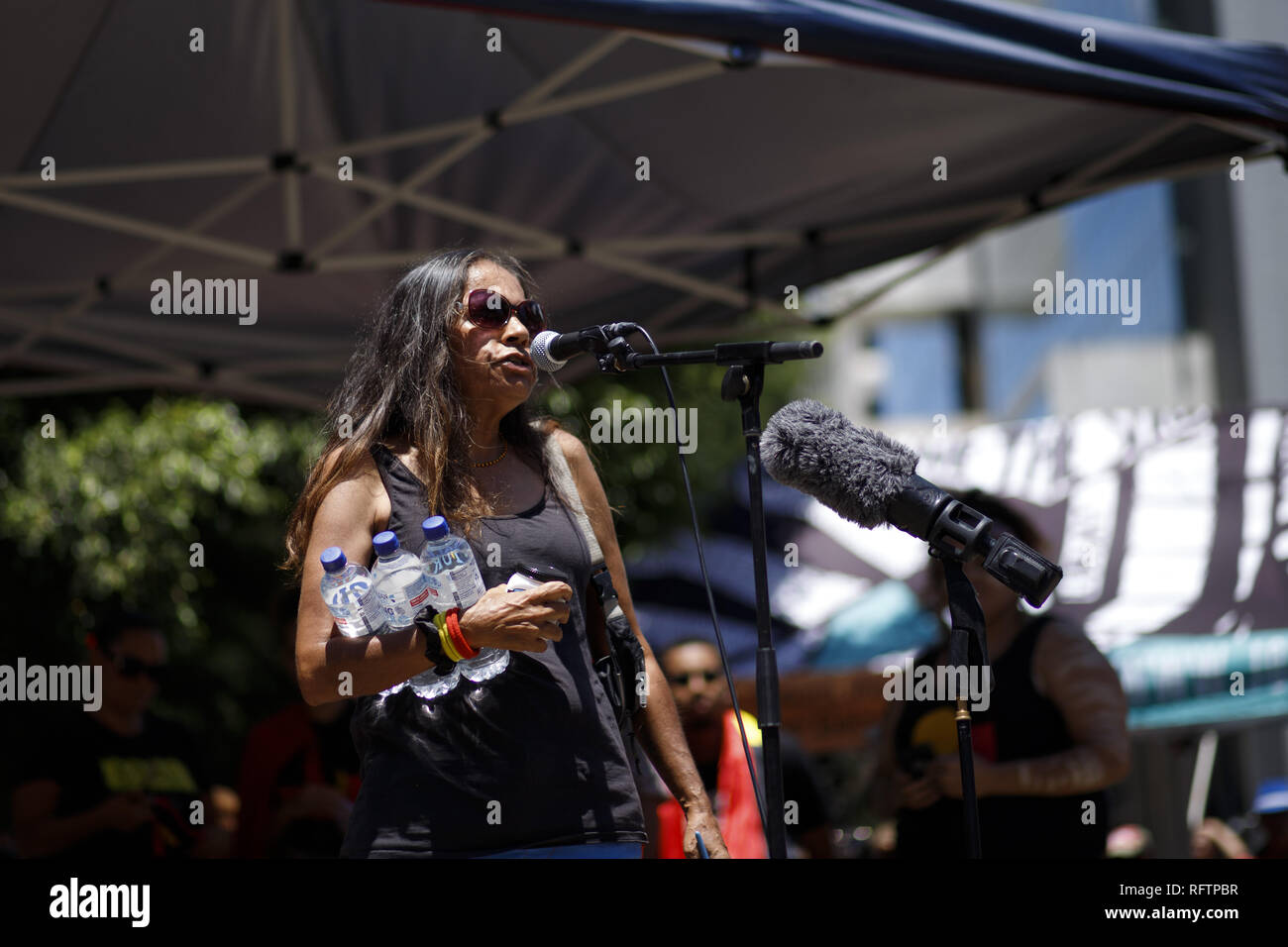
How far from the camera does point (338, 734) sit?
5.21m

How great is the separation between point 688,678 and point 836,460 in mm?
3111

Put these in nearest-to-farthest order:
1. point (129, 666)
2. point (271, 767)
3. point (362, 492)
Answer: point (362, 492), point (271, 767), point (129, 666)

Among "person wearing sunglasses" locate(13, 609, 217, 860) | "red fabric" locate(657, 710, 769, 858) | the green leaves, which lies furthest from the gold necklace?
the green leaves

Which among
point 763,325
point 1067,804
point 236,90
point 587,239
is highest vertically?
point 236,90

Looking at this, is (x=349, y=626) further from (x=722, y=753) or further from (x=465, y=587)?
(x=722, y=753)

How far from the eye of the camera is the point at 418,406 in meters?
2.81

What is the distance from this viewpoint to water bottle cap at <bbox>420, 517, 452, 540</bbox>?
A: 2.45m

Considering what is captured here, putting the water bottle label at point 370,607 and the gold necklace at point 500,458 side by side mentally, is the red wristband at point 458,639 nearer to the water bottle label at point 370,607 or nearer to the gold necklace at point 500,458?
the water bottle label at point 370,607

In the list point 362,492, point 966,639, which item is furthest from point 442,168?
point 966,639

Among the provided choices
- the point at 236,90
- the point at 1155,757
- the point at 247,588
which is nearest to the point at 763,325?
the point at 236,90

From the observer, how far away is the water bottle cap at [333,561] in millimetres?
2436

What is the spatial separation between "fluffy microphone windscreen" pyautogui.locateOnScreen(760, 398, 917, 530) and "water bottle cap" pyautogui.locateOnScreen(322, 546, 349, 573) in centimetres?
81
